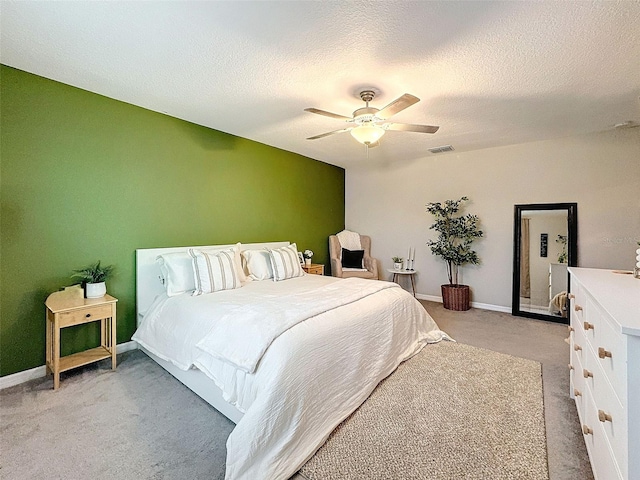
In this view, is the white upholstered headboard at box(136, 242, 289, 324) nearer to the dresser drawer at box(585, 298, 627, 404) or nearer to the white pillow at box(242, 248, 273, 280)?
the white pillow at box(242, 248, 273, 280)

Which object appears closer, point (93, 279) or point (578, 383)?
point (578, 383)

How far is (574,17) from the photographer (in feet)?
5.61

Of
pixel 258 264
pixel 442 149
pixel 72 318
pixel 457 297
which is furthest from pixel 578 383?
pixel 72 318

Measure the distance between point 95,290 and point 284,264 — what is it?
1866 millimetres

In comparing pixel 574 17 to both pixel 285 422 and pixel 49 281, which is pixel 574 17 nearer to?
pixel 285 422

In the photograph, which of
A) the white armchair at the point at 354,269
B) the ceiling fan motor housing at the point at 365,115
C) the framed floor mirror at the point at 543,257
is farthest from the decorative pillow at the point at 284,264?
the framed floor mirror at the point at 543,257

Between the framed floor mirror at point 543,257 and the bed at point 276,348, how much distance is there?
1983 mm

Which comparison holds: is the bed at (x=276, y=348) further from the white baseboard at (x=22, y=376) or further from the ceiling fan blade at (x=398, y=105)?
the ceiling fan blade at (x=398, y=105)

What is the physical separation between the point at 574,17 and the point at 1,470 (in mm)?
4021

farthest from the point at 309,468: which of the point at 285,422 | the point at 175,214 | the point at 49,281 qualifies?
the point at 175,214

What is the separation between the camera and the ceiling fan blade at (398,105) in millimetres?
2121

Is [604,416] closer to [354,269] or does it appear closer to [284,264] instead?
[284,264]

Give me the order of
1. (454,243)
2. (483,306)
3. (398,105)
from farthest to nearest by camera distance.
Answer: (454,243)
(483,306)
(398,105)

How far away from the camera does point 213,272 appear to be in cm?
291
